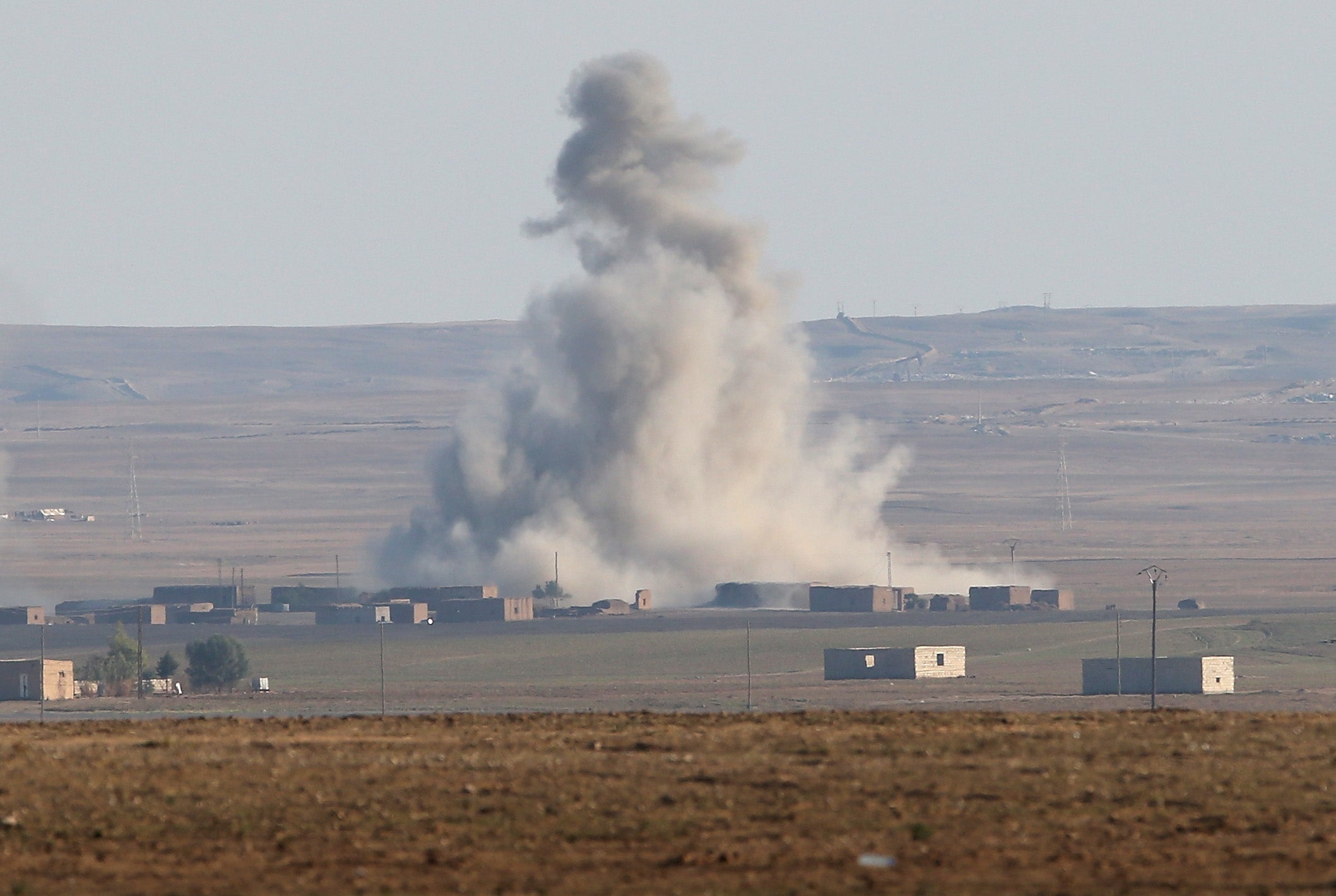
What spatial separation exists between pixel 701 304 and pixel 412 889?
132837 mm

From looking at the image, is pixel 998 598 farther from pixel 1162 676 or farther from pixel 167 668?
pixel 167 668

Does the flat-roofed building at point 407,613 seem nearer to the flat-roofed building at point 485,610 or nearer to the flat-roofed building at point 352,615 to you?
the flat-roofed building at point 352,615

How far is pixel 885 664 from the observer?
125 m

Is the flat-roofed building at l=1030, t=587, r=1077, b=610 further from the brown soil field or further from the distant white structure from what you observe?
the brown soil field

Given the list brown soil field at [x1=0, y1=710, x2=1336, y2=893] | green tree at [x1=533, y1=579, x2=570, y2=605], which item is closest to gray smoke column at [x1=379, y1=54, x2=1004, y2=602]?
green tree at [x1=533, y1=579, x2=570, y2=605]

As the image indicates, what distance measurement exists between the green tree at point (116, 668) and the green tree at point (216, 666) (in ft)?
9.80

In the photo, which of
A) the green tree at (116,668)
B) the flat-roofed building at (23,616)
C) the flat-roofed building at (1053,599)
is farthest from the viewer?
the flat-roofed building at (1053,599)

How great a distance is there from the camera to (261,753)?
3959 centimetres

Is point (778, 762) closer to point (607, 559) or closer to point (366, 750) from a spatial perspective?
point (366, 750)

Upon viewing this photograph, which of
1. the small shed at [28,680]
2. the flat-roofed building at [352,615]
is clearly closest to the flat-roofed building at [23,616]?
the flat-roofed building at [352,615]


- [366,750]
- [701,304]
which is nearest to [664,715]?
[366,750]

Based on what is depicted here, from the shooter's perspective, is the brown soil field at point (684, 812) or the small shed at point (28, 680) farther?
the small shed at point (28, 680)

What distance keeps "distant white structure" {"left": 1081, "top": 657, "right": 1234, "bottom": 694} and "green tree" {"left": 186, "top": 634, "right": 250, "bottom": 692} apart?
146ft

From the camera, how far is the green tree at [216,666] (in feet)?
424
